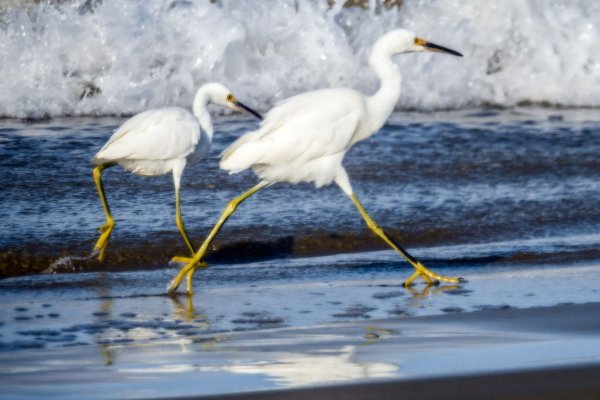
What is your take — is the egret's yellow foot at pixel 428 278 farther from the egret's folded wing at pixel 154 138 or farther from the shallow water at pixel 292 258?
the egret's folded wing at pixel 154 138

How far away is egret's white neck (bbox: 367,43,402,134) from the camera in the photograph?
7.35 m

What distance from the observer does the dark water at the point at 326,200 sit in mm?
7746

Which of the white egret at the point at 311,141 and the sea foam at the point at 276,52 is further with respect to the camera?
the sea foam at the point at 276,52

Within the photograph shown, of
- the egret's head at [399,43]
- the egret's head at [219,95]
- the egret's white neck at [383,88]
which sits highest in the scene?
the egret's head at [399,43]

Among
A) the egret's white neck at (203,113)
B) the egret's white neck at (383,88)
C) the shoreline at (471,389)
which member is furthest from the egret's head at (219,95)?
the shoreline at (471,389)

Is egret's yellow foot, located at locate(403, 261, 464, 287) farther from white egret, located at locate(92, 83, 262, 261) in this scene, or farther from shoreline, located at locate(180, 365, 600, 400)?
shoreline, located at locate(180, 365, 600, 400)

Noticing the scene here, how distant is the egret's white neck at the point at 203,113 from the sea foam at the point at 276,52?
358 cm

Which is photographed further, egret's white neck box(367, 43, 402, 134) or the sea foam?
the sea foam

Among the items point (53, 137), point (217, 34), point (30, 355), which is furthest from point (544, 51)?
point (30, 355)

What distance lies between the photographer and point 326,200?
878 cm

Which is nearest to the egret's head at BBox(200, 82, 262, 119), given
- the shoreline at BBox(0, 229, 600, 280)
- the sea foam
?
the shoreline at BBox(0, 229, 600, 280)

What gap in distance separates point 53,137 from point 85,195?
167cm

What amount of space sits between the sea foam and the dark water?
139 cm

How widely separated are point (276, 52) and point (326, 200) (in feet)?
15.6
